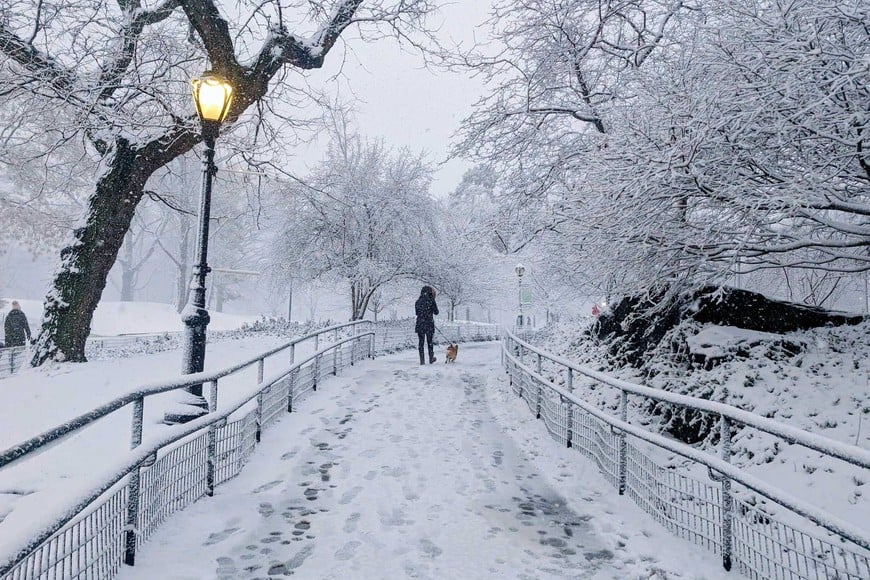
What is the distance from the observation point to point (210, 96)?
656cm

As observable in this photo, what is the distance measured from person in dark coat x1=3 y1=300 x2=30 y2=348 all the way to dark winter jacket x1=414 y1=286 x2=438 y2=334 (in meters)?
11.3

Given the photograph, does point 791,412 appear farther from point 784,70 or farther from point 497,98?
point 497,98

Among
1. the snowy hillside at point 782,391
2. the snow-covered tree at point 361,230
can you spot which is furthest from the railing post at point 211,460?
the snow-covered tree at point 361,230

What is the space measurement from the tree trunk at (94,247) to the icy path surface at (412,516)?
5946 millimetres

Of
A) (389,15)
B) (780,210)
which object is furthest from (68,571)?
(389,15)

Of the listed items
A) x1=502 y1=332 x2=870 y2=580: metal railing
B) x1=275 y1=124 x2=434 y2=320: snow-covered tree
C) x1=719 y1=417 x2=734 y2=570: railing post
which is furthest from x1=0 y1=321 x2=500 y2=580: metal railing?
x1=275 y1=124 x2=434 y2=320: snow-covered tree

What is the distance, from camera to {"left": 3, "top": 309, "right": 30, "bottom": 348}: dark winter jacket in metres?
15.8

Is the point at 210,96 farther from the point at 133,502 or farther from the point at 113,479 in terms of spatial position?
the point at 113,479

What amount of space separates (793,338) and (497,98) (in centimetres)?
731

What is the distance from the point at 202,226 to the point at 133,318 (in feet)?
107

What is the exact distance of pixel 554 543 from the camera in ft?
14.3

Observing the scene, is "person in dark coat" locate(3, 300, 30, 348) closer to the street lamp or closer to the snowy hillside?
the street lamp

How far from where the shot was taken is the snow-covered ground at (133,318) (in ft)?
104

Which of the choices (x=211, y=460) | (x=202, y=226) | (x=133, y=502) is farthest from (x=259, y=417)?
(x=133, y=502)
